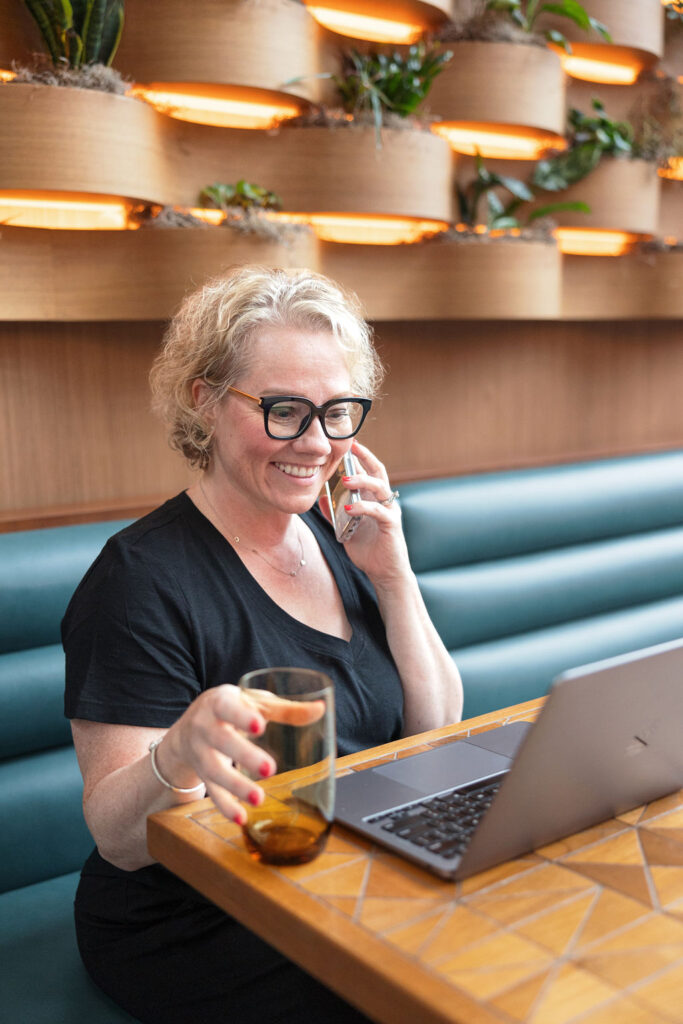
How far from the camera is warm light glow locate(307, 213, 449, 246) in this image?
2209 millimetres

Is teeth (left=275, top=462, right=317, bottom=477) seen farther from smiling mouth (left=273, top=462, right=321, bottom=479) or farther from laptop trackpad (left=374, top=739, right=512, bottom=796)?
laptop trackpad (left=374, top=739, right=512, bottom=796)

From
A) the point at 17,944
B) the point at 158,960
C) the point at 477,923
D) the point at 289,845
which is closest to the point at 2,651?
the point at 17,944

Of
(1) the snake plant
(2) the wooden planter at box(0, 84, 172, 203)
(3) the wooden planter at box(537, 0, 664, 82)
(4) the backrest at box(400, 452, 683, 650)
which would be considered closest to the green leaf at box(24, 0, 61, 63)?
(1) the snake plant

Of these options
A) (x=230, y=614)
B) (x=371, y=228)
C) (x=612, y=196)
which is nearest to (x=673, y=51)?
(x=612, y=196)

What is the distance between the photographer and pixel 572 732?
31.6 inches

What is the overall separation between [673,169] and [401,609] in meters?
2.07

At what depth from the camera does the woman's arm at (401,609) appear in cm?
143

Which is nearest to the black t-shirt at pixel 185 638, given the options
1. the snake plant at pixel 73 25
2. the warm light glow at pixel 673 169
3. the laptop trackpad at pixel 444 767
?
the laptop trackpad at pixel 444 767

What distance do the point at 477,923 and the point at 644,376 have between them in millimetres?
2587

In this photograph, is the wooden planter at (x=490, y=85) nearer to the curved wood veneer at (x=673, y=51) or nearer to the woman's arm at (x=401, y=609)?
the curved wood veneer at (x=673, y=51)

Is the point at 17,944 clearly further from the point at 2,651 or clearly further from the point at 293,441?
the point at 293,441

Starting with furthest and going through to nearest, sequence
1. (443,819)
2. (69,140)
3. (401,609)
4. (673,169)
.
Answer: (673,169), (69,140), (401,609), (443,819)

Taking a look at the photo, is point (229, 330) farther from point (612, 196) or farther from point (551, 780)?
point (612, 196)

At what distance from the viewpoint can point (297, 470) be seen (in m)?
1.33
